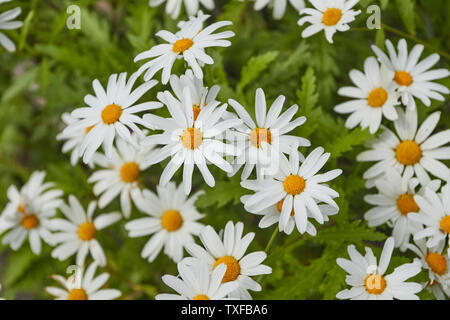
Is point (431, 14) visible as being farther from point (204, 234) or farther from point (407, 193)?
point (204, 234)

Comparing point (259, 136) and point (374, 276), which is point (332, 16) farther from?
point (374, 276)

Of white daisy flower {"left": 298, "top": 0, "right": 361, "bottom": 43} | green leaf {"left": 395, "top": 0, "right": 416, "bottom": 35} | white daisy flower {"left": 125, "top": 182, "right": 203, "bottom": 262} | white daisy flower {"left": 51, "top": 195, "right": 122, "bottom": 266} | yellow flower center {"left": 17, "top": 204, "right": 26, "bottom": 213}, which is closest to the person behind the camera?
white daisy flower {"left": 298, "top": 0, "right": 361, "bottom": 43}

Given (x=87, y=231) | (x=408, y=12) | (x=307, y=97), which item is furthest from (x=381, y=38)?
(x=87, y=231)

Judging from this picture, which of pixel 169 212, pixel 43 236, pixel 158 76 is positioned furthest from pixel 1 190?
pixel 158 76

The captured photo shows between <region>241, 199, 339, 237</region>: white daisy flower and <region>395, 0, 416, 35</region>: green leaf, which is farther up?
<region>395, 0, 416, 35</region>: green leaf

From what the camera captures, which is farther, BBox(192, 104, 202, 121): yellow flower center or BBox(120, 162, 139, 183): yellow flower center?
BBox(120, 162, 139, 183): yellow flower center

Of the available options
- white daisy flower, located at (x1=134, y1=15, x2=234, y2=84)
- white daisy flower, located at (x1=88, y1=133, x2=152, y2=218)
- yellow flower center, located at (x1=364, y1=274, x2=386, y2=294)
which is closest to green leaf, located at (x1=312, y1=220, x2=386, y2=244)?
yellow flower center, located at (x1=364, y1=274, x2=386, y2=294)

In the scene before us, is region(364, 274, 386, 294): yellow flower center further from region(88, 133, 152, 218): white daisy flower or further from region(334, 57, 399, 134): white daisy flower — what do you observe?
region(88, 133, 152, 218): white daisy flower

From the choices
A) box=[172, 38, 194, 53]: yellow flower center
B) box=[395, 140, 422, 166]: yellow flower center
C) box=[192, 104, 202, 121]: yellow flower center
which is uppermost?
box=[172, 38, 194, 53]: yellow flower center
